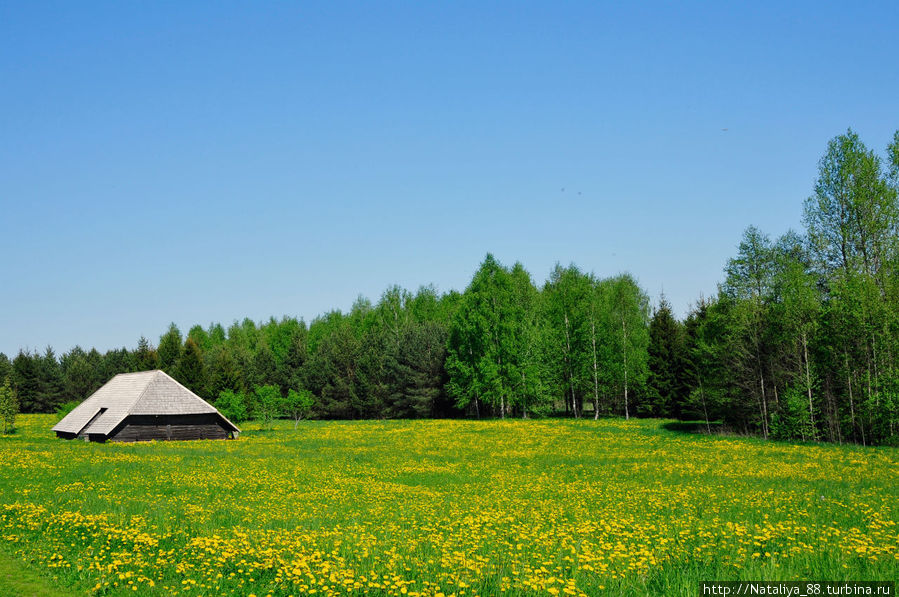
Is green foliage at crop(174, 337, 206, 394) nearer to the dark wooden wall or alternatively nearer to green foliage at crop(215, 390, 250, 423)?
green foliage at crop(215, 390, 250, 423)

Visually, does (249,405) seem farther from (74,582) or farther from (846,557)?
(846,557)

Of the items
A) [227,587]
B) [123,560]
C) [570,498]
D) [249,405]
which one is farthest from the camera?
[249,405]

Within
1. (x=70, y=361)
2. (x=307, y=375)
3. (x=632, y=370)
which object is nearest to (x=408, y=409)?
(x=307, y=375)

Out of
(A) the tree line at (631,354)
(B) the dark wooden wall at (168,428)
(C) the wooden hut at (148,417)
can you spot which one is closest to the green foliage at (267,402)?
(A) the tree line at (631,354)

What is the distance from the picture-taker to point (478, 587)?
9.41m

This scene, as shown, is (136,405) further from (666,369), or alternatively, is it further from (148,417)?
(666,369)

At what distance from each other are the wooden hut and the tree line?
33.9 feet

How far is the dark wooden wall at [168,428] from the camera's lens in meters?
47.4

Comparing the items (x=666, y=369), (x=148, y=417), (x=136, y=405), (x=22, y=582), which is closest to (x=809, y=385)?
(x=666, y=369)

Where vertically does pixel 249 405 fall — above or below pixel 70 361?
below

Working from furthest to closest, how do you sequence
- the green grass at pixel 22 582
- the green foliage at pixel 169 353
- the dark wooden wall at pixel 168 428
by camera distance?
the green foliage at pixel 169 353 < the dark wooden wall at pixel 168 428 < the green grass at pixel 22 582

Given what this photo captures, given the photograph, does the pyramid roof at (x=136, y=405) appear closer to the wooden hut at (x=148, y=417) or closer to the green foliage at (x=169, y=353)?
the wooden hut at (x=148, y=417)

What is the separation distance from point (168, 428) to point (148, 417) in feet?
5.96

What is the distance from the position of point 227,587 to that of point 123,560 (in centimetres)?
275
